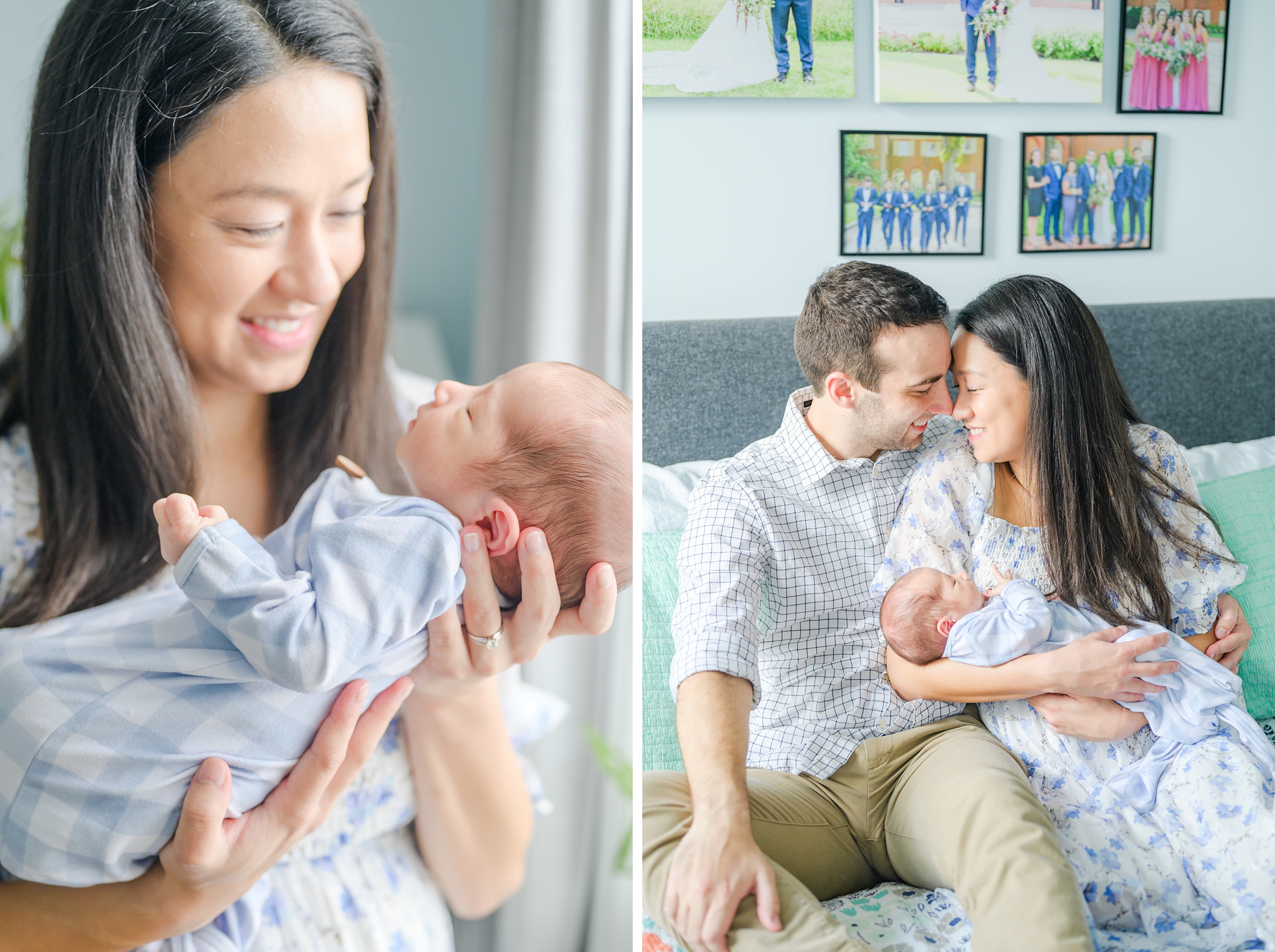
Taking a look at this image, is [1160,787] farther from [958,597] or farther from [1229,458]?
[1229,458]

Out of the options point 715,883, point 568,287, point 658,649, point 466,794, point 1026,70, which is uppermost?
point 1026,70

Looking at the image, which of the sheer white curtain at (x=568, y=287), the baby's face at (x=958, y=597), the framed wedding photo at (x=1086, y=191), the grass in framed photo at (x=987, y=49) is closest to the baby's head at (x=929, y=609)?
the baby's face at (x=958, y=597)

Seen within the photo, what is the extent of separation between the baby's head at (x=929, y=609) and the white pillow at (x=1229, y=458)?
518 mm

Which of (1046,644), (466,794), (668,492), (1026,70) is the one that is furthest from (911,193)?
(466,794)

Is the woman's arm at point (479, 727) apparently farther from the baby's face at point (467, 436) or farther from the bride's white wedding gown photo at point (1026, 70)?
the bride's white wedding gown photo at point (1026, 70)

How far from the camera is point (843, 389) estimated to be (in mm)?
1224

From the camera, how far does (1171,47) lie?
1383 millimetres

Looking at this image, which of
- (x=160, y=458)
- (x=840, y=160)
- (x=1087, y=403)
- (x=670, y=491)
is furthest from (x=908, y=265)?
(x=160, y=458)

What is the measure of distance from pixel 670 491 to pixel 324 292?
580 mm

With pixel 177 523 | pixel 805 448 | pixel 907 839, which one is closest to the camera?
pixel 177 523

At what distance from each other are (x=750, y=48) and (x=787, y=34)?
6cm

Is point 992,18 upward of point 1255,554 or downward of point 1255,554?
upward

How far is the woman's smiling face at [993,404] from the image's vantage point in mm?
1174

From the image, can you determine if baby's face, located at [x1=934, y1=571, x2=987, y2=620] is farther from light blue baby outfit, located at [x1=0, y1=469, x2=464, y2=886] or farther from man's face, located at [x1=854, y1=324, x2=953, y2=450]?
light blue baby outfit, located at [x1=0, y1=469, x2=464, y2=886]
